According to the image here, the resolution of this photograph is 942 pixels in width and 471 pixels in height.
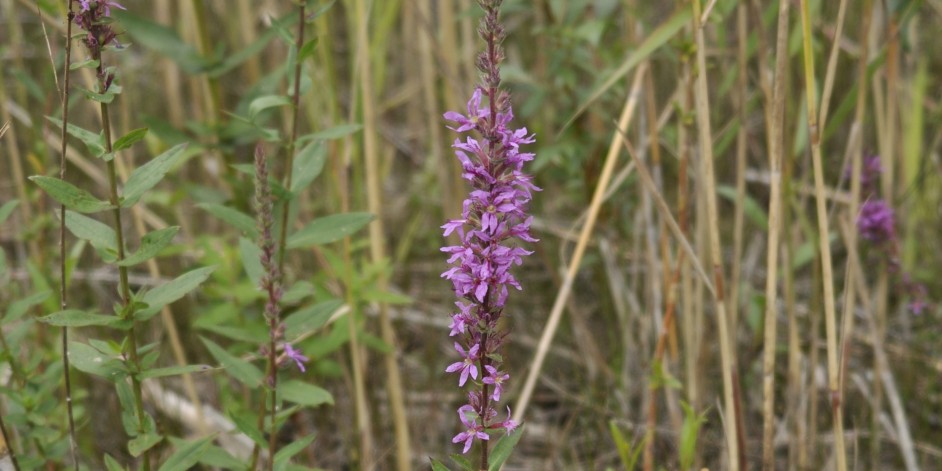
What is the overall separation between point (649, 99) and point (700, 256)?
18.7 inches

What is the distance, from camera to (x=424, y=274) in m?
4.20

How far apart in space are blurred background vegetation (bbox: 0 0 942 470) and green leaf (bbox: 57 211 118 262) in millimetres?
227

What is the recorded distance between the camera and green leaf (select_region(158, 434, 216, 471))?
71.7 inches

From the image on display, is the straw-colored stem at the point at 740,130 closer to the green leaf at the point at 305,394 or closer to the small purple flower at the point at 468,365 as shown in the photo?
the green leaf at the point at 305,394

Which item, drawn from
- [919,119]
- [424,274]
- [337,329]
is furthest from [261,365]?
[919,119]

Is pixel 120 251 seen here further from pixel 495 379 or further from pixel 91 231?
pixel 495 379

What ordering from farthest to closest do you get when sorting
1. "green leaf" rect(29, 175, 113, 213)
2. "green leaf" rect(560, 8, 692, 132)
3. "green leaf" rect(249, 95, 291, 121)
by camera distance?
"green leaf" rect(560, 8, 692, 132) < "green leaf" rect(249, 95, 291, 121) < "green leaf" rect(29, 175, 113, 213)

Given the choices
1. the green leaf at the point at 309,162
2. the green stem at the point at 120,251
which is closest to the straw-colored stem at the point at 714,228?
the green leaf at the point at 309,162

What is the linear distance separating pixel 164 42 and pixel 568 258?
1.86 m

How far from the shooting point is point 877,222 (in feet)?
9.33

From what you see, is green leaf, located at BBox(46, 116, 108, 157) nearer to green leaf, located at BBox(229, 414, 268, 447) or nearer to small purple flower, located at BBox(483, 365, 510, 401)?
green leaf, located at BBox(229, 414, 268, 447)

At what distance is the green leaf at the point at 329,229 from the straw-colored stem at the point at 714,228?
742 mm

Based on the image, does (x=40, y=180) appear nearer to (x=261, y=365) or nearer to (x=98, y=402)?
(x=261, y=365)

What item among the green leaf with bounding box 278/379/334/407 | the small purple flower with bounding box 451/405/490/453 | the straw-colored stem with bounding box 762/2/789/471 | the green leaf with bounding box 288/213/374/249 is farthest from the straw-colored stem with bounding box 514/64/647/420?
the small purple flower with bounding box 451/405/490/453
